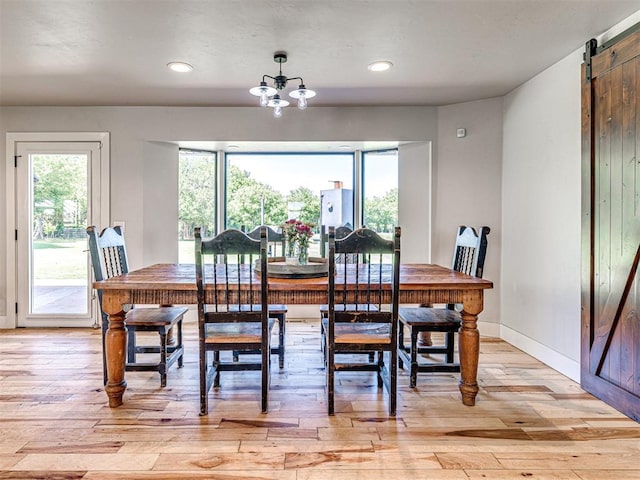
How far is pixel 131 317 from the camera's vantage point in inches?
104

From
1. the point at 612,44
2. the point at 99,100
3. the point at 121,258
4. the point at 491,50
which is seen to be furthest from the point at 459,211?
the point at 99,100

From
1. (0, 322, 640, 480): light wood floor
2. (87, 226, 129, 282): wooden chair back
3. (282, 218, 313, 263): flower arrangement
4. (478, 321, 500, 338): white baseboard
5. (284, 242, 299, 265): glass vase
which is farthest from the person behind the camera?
A: (478, 321, 500, 338): white baseboard

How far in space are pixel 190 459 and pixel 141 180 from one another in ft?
10.7

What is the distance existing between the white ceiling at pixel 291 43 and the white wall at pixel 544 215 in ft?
0.83

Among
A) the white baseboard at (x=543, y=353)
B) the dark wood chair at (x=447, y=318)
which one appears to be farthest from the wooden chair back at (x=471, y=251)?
the white baseboard at (x=543, y=353)

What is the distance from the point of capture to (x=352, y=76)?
3.32m

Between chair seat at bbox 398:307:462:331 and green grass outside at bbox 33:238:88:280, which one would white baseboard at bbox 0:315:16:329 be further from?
chair seat at bbox 398:307:462:331

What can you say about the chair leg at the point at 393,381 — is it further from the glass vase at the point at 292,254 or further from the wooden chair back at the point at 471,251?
the glass vase at the point at 292,254

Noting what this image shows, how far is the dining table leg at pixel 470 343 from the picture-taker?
7.54 ft

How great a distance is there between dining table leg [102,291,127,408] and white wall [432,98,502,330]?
3.12m

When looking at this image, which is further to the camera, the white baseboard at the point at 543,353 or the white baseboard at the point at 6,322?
the white baseboard at the point at 6,322

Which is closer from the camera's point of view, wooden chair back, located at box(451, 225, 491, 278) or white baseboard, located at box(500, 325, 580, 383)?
wooden chair back, located at box(451, 225, 491, 278)

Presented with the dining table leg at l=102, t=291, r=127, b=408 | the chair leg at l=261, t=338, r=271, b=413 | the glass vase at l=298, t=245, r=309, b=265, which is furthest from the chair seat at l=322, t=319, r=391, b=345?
the dining table leg at l=102, t=291, r=127, b=408

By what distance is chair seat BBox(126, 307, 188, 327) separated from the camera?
2533 mm
